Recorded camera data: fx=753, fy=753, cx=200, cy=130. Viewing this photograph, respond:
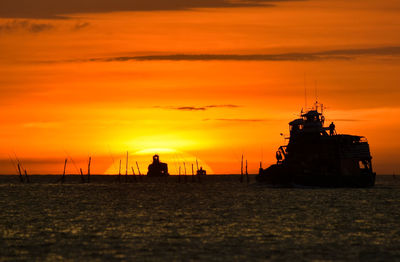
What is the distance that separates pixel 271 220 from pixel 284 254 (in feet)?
85.9

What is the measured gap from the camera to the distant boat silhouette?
145875mm

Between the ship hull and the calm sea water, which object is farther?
the ship hull

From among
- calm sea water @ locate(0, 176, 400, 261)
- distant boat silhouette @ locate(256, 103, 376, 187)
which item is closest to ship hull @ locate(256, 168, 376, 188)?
distant boat silhouette @ locate(256, 103, 376, 187)

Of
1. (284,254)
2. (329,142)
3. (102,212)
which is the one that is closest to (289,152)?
(329,142)

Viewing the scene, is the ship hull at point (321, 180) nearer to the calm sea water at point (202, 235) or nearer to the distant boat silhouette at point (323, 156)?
the distant boat silhouette at point (323, 156)

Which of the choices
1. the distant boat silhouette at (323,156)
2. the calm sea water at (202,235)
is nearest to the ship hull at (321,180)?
the distant boat silhouette at (323,156)

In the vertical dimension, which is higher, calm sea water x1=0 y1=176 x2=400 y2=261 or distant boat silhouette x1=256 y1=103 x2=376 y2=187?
distant boat silhouette x1=256 y1=103 x2=376 y2=187

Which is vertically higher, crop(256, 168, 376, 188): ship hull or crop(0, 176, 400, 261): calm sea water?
crop(256, 168, 376, 188): ship hull

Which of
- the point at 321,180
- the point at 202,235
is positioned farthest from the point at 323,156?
the point at 202,235

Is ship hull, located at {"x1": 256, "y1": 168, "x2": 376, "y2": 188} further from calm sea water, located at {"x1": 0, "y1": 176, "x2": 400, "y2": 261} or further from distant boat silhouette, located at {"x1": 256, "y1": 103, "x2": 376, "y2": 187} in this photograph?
calm sea water, located at {"x1": 0, "y1": 176, "x2": 400, "y2": 261}

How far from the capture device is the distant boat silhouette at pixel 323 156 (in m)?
146

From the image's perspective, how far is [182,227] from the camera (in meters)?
62.8

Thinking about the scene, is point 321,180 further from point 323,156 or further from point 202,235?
point 202,235

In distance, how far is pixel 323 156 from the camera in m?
147
